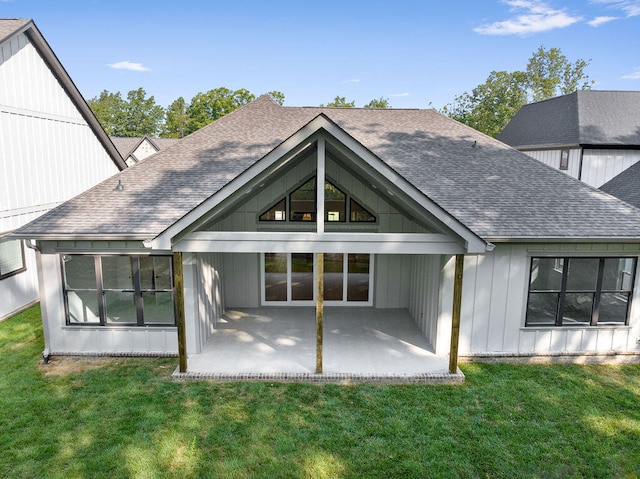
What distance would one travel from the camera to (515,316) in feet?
28.2

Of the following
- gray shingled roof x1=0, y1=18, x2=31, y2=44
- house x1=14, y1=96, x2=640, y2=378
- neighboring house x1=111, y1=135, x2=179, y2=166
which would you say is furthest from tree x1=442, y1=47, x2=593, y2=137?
gray shingled roof x1=0, y1=18, x2=31, y2=44

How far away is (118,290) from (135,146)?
1166 inches

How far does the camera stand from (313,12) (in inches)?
1079

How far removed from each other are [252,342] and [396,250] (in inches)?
160

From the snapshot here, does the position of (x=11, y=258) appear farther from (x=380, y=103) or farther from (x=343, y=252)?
(x=380, y=103)

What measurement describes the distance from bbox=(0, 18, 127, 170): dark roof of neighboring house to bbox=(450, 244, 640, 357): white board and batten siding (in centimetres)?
1295

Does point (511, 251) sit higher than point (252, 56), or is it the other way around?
point (252, 56)

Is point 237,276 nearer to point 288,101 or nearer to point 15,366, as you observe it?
point 15,366

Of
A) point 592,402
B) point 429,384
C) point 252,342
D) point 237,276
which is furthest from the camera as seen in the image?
point 237,276

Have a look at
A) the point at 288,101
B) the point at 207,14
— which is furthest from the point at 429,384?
the point at 288,101

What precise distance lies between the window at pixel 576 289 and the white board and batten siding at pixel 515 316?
0.16 metres

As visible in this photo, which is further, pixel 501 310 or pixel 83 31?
pixel 83 31

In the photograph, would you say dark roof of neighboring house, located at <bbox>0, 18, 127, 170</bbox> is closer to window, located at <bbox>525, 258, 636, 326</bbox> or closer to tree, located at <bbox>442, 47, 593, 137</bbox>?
window, located at <bbox>525, 258, 636, 326</bbox>

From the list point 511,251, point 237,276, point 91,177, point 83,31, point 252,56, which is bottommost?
point 237,276
